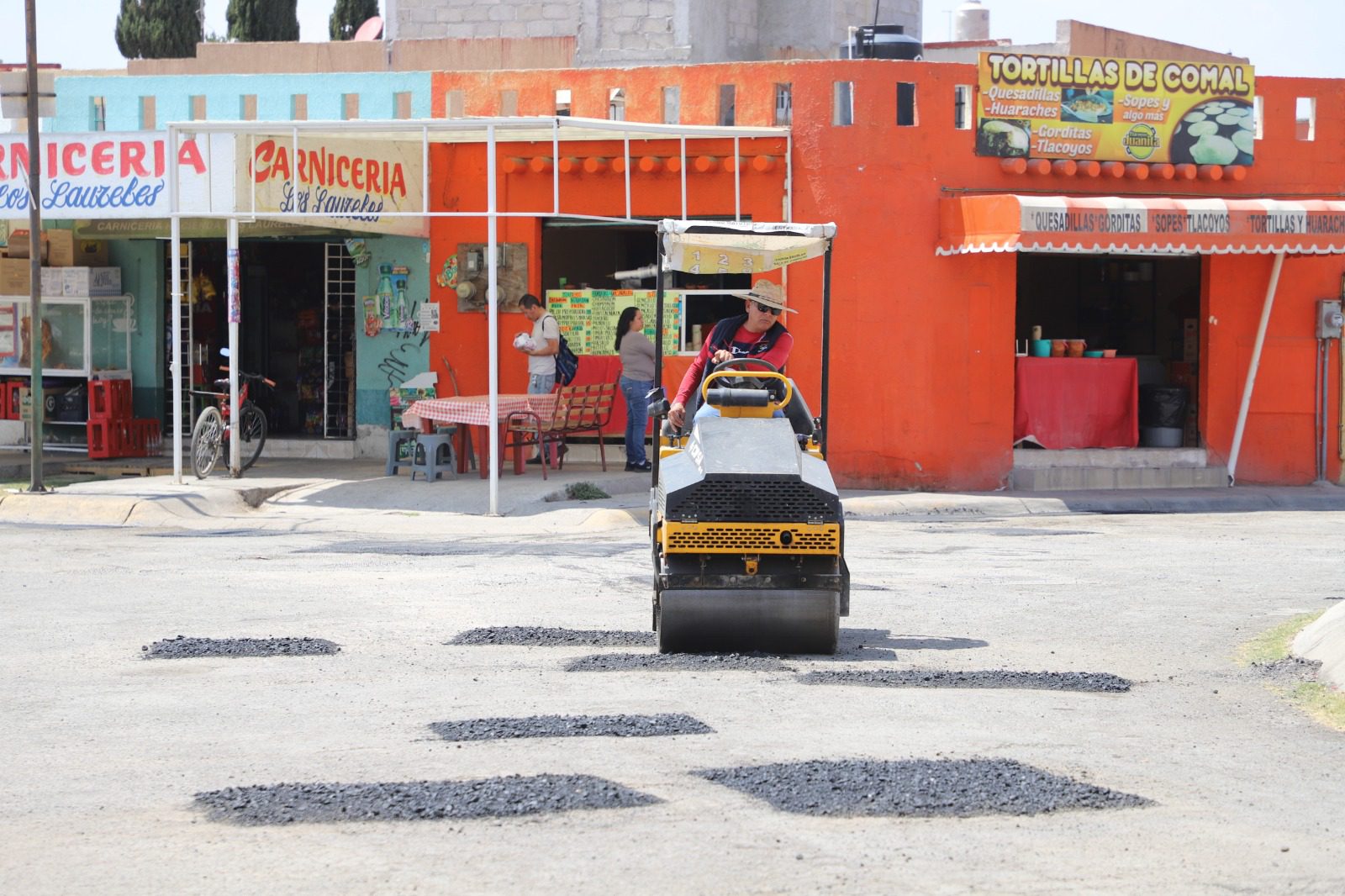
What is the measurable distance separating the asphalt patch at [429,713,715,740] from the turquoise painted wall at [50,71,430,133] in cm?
1416

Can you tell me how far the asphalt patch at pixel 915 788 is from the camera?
19.4ft

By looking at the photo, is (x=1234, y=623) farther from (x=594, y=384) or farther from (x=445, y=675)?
(x=594, y=384)

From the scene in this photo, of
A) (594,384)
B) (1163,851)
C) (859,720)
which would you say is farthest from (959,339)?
(1163,851)

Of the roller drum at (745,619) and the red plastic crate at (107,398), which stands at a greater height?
the red plastic crate at (107,398)

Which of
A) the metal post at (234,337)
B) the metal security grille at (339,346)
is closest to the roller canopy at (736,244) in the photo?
the metal post at (234,337)

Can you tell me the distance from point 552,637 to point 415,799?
3550mm

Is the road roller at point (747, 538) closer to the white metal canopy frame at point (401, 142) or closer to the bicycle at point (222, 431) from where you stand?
the white metal canopy frame at point (401, 142)

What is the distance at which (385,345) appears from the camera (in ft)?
68.6

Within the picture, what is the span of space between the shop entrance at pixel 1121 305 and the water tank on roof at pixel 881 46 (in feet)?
11.4

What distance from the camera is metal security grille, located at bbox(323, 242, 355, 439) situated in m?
21.4

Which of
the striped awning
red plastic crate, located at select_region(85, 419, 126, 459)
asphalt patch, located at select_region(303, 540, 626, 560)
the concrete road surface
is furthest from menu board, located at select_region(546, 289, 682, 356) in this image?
the concrete road surface

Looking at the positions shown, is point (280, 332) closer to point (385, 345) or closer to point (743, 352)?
point (385, 345)

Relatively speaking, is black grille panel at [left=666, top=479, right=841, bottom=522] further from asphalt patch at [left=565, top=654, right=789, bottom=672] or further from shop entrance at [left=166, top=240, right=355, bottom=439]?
shop entrance at [left=166, top=240, right=355, bottom=439]

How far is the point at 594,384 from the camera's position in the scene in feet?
64.7
